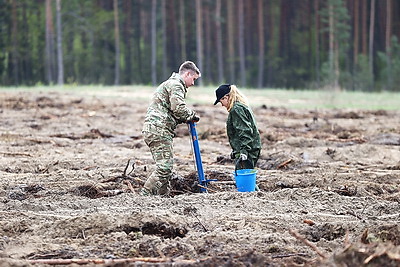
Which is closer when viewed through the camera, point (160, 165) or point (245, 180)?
point (245, 180)

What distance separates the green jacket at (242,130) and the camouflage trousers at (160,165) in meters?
Result: 0.84

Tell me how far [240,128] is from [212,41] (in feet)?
185

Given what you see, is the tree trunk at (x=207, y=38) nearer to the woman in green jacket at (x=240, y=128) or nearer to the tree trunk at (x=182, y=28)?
the tree trunk at (x=182, y=28)

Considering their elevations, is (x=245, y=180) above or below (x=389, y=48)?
below

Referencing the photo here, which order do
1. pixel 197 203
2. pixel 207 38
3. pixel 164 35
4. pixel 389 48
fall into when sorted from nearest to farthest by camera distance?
pixel 197 203 → pixel 389 48 → pixel 164 35 → pixel 207 38

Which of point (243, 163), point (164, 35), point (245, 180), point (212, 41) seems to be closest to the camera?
point (245, 180)

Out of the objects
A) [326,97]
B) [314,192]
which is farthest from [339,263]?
[326,97]

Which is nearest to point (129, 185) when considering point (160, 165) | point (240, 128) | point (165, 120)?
point (160, 165)

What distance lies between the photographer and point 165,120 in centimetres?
861

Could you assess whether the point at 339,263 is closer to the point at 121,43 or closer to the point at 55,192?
the point at 55,192

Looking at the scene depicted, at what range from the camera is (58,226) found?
5.98 m

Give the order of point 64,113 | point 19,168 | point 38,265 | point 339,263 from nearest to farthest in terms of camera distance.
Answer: point 339,263, point 38,265, point 19,168, point 64,113

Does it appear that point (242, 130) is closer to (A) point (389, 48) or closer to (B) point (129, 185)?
(B) point (129, 185)

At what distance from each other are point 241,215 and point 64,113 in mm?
13210
